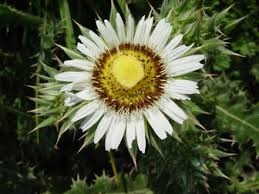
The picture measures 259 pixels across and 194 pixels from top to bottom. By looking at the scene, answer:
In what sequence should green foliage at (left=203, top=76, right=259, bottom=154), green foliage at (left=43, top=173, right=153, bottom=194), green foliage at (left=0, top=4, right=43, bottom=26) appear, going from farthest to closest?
green foliage at (left=43, top=173, right=153, bottom=194)
green foliage at (left=203, top=76, right=259, bottom=154)
green foliage at (left=0, top=4, right=43, bottom=26)

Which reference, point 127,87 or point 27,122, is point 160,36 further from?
point 27,122

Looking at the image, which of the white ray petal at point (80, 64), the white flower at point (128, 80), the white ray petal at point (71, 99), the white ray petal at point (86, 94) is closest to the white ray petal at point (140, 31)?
the white flower at point (128, 80)

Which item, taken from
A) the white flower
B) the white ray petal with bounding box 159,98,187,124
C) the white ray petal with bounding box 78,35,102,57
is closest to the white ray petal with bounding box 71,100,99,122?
the white flower

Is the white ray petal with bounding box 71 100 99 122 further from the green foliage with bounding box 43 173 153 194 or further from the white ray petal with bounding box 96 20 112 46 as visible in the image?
the green foliage with bounding box 43 173 153 194

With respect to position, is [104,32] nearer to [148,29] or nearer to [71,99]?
[148,29]

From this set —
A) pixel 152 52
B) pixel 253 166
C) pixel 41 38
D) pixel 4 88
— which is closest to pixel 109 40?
pixel 152 52

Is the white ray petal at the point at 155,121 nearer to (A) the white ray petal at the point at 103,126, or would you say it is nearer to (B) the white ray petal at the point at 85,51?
(A) the white ray petal at the point at 103,126

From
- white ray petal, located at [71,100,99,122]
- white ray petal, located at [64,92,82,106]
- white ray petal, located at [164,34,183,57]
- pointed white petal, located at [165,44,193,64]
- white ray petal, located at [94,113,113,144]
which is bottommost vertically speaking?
white ray petal, located at [94,113,113,144]

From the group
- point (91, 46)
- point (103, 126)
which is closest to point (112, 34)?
point (91, 46)
